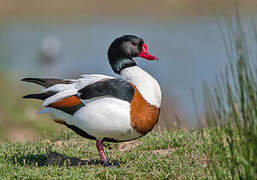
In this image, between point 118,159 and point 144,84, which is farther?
point 118,159

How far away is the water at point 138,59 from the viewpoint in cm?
1783

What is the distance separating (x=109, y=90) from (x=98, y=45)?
19.0m

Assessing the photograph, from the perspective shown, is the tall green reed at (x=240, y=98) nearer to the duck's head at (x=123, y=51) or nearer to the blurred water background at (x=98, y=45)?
the duck's head at (x=123, y=51)

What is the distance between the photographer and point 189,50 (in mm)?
22438

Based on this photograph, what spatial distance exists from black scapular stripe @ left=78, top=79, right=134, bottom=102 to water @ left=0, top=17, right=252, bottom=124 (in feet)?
27.9

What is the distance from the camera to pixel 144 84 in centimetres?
570

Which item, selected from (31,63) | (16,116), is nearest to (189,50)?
(31,63)

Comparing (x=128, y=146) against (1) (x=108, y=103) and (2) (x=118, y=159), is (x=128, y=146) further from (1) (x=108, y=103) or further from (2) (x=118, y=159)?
(1) (x=108, y=103)

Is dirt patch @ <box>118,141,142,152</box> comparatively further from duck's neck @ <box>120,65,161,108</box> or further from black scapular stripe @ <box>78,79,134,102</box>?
black scapular stripe @ <box>78,79,134,102</box>

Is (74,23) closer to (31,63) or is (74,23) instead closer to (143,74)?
(31,63)

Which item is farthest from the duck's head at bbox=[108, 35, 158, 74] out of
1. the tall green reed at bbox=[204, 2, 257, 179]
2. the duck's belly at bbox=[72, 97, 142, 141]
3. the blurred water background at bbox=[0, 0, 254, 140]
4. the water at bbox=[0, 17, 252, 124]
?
the water at bbox=[0, 17, 252, 124]

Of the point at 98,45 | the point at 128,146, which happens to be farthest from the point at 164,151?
the point at 98,45

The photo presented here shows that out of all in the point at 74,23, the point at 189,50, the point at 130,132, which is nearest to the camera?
the point at 130,132

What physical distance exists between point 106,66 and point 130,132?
13492mm
